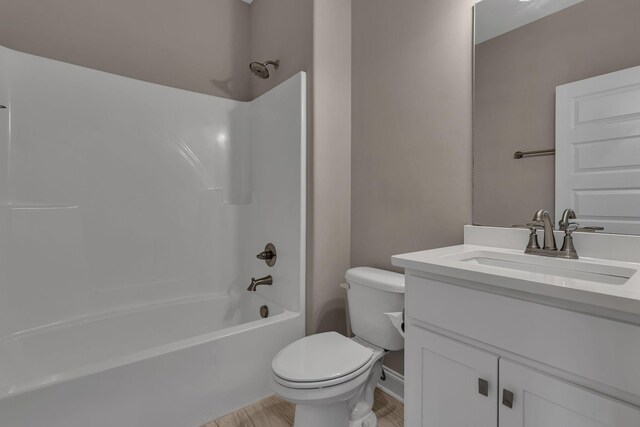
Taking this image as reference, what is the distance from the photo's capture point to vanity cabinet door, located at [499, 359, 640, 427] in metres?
0.65

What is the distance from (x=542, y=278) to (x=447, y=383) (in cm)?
43

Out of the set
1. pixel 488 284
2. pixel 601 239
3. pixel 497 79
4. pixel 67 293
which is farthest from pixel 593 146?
pixel 67 293

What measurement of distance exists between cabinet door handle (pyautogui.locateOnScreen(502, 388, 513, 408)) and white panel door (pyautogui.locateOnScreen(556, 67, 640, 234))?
0.68 meters

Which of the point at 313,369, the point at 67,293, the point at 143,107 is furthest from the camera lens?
the point at 143,107

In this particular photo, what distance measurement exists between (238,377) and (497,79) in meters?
1.83

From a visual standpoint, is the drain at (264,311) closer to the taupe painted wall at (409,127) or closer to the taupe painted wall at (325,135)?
the taupe painted wall at (325,135)

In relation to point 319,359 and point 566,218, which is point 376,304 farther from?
point 566,218

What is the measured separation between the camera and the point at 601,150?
1069 mm

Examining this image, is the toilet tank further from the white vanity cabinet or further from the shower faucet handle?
the shower faucet handle

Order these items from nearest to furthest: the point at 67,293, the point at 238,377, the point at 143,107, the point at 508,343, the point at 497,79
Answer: the point at 508,343 → the point at 497,79 → the point at 238,377 → the point at 67,293 → the point at 143,107

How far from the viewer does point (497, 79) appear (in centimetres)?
132

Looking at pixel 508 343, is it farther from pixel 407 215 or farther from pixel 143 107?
pixel 143 107

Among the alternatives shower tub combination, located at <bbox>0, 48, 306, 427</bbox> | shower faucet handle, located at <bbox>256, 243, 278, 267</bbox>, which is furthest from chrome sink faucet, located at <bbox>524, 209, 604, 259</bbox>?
shower faucet handle, located at <bbox>256, 243, 278, 267</bbox>

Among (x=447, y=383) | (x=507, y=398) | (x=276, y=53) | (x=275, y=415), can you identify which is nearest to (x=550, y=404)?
(x=507, y=398)
